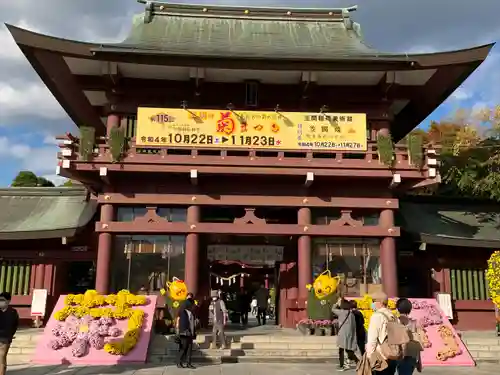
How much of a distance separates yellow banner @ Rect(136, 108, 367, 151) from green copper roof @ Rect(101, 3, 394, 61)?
2.70 m

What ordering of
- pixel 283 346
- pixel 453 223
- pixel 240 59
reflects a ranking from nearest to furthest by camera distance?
pixel 283 346, pixel 240 59, pixel 453 223

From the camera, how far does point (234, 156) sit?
16203 mm

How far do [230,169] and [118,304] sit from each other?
5.26 m

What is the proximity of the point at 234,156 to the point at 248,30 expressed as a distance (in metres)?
6.70

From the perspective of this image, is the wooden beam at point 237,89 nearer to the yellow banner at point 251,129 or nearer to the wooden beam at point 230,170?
the yellow banner at point 251,129

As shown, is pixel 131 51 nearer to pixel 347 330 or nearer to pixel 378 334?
pixel 347 330

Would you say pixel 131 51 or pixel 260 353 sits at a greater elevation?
pixel 131 51

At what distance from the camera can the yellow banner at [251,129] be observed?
16.3m

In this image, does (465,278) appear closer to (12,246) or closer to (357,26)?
(357,26)

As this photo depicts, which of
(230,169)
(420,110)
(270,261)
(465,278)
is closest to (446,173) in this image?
(420,110)

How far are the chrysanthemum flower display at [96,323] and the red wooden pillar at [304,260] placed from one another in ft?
16.3

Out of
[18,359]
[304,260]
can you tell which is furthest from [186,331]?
[304,260]

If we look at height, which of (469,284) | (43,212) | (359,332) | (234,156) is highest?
(234,156)

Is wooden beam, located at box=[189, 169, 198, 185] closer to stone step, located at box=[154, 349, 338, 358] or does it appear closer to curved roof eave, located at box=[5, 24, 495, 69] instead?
curved roof eave, located at box=[5, 24, 495, 69]
